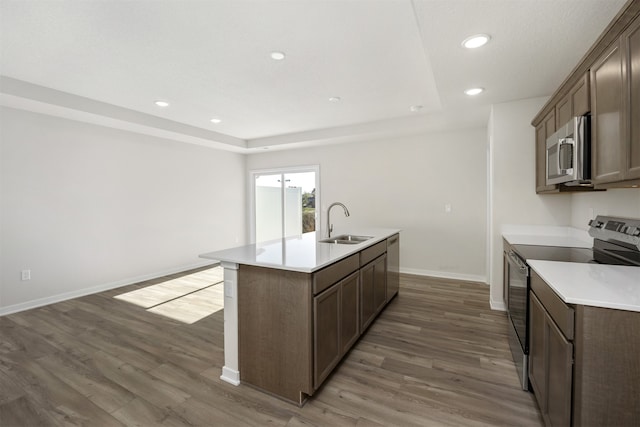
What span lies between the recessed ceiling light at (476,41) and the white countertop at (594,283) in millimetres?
1532

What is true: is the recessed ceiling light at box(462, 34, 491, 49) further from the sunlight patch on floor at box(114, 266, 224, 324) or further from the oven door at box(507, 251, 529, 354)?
the sunlight patch on floor at box(114, 266, 224, 324)

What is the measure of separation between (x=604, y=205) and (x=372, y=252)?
1.93 meters

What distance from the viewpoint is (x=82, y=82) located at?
10.3ft

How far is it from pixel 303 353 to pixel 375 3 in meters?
2.32

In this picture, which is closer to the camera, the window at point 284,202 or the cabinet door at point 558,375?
the cabinet door at point 558,375

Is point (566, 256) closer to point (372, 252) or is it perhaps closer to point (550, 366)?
point (550, 366)

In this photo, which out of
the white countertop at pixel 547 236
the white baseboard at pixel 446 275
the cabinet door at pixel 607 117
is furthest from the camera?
the white baseboard at pixel 446 275

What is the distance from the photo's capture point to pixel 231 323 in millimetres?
2143

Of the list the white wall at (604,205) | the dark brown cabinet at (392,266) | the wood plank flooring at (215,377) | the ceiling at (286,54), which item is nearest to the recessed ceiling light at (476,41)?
the ceiling at (286,54)

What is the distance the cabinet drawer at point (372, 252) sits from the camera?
8.84 feet

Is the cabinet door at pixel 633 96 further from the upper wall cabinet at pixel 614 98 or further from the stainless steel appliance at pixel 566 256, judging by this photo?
the stainless steel appliance at pixel 566 256

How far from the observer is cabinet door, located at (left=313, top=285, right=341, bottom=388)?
1892 millimetres

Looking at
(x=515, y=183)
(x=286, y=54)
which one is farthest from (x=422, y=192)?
(x=286, y=54)

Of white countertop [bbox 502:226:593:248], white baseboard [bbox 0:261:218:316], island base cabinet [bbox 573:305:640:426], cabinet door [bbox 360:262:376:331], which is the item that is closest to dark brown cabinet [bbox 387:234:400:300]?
cabinet door [bbox 360:262:376:331]
